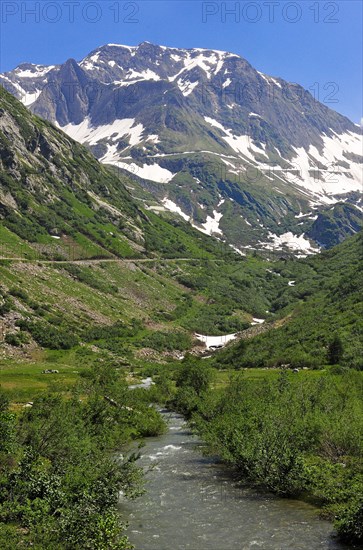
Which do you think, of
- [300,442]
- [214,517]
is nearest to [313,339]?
[300,442]

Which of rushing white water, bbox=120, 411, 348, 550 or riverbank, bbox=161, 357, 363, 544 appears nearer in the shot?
rushing white water, bbox=120, 411, 348, 550

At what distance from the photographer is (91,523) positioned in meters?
35.7

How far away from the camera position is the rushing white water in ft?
129

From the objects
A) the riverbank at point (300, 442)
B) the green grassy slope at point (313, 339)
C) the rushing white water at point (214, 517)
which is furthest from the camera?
the green grassy slope at point (313, 339)

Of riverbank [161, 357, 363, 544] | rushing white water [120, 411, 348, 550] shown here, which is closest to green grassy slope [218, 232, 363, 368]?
riverbank [161, 357, 363, 544]

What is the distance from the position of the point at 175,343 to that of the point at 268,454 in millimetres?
146013

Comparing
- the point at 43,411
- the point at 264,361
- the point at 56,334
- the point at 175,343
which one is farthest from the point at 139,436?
the point at 175,343

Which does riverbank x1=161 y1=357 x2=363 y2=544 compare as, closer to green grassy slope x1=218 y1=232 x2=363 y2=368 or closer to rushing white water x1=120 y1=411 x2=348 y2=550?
rushing white water x1=120 y1=411 x2=348 y2=550

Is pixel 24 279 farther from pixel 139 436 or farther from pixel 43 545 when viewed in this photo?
pixel 43 545

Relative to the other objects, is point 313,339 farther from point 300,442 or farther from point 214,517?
point 214,517

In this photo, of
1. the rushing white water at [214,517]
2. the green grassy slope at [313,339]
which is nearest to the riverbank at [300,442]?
the rushing white water at [214,517]

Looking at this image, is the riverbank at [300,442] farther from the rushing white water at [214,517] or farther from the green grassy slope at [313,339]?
the green grassy slope at [313,339]

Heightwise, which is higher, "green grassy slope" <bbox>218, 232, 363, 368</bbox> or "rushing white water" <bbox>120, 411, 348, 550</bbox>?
"green grassy slope" <bbox>218, 232, 363, 368</bbox>

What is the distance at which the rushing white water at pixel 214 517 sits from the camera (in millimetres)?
39406
